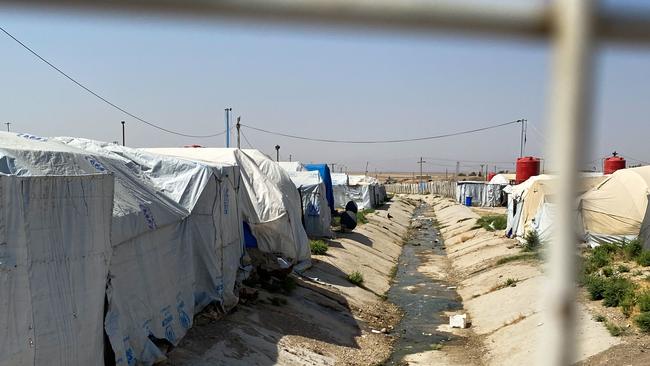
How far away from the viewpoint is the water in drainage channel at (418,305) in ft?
44.2

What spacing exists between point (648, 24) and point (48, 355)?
5754 mm

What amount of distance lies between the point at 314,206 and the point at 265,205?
8.94m

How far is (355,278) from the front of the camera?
716 inches

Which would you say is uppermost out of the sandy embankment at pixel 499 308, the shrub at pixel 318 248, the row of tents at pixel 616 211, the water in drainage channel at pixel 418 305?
the row of tents at pixel 616 211

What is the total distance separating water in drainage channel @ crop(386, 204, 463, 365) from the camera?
44.2ft

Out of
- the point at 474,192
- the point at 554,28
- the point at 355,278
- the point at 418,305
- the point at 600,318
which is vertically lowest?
the point at 418,305

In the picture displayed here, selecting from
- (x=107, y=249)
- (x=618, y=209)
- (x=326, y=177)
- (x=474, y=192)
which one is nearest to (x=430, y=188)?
(x=474, y=192)

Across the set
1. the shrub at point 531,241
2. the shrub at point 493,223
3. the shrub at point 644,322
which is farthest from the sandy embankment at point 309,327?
the shrub at point 493,223

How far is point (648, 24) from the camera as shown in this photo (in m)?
1.19

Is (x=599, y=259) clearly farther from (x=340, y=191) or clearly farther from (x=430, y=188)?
(x=430, y=188)

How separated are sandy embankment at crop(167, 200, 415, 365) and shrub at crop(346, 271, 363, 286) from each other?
0.78 feet

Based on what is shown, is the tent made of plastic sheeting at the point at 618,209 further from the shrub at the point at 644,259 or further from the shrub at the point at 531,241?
the shrub at the point at 644,259

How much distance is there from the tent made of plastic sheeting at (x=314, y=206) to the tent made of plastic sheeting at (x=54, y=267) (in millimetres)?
17020

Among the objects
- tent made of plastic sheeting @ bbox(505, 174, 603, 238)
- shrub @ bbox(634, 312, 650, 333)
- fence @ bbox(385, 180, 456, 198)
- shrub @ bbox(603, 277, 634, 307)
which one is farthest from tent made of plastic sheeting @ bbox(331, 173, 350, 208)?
fence @ bbox(385, 180, 456, 198)
